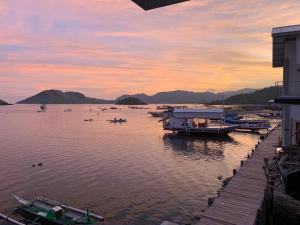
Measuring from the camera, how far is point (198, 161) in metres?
48.1

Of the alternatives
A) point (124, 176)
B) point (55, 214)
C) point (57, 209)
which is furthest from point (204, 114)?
point (55, 214)

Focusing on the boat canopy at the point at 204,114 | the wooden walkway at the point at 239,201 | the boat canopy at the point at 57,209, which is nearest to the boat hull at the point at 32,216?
the boat canopy at the point at 57,209

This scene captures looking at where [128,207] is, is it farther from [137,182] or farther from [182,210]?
[137,182]

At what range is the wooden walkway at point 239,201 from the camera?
17219 millimetres

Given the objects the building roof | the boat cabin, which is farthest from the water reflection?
the boat cabin

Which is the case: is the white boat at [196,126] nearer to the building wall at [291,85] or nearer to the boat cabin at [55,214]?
the building wall at [291,85]

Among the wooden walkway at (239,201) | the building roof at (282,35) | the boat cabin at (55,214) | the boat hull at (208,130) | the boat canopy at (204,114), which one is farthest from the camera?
the boat canopy at (204,114)

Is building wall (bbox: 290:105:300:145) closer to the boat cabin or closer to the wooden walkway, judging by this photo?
the wooden walkway

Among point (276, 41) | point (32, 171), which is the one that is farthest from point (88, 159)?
point (276, 41)

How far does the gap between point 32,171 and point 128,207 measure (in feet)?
63.5

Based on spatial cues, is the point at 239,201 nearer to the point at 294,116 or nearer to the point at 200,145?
the point at 294,116

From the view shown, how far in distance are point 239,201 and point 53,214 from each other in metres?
13.0

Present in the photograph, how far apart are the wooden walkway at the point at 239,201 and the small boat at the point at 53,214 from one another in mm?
8898

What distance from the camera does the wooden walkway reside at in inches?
678
